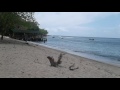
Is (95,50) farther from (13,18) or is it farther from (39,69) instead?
(39,69)

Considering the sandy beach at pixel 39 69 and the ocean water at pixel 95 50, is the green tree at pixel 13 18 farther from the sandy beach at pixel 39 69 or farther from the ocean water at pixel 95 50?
the sandy beach at pixel 39 69

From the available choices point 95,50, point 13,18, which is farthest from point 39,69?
point 95,50

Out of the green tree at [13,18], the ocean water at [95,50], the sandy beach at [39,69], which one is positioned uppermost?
the green tree at [13,18]

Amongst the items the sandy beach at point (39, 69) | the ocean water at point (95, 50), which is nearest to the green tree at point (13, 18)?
the ocean water at point (95, 50)

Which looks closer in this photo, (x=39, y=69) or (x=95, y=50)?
(x=39, y=69)

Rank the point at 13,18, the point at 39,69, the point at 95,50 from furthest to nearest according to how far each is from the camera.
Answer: the point at 95,50
the point at 13,18
the point at 39,69

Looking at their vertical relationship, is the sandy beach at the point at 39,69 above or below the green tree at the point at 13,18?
below

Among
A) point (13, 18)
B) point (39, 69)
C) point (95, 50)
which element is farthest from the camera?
point (95, 50)

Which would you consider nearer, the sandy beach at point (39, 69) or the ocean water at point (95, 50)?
the sandy beach at point (39, 69)
